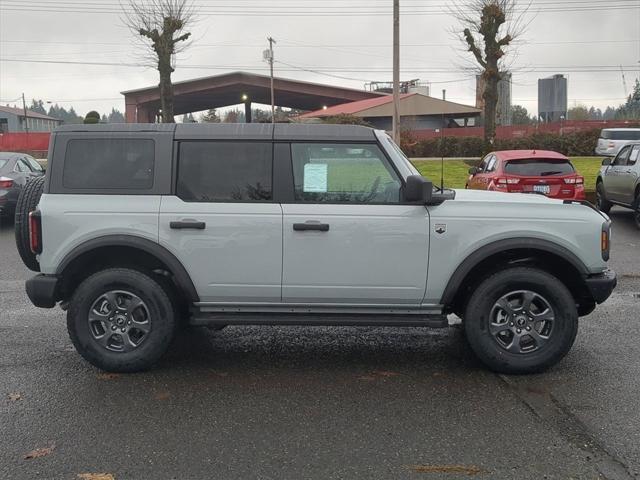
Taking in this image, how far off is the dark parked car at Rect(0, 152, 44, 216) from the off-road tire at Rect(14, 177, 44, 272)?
8.06 m

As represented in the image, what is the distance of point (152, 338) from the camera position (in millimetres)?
4723

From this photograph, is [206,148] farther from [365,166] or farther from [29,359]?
[29,359]

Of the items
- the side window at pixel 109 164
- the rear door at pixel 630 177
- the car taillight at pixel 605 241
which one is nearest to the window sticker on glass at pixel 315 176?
the side window at pixel 109 164

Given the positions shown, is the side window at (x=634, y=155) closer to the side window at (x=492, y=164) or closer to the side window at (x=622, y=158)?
the side window at (x=622, y=158)

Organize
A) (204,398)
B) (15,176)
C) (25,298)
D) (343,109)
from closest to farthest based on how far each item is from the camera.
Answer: (204,398), (25,298), (15,176), (343,109)

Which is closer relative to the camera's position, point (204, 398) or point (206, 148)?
point (204, 398)

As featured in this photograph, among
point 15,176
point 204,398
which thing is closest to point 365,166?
point 204,398

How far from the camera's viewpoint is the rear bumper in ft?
15.4

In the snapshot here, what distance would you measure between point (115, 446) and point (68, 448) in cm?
26

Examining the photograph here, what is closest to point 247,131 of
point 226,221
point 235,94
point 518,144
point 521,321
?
point 226,221

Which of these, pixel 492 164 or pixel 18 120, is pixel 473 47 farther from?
pixel 18 120

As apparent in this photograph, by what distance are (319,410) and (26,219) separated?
2812 millimetres

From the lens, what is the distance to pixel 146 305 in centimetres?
472

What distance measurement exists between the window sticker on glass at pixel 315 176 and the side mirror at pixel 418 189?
2.11 ft
